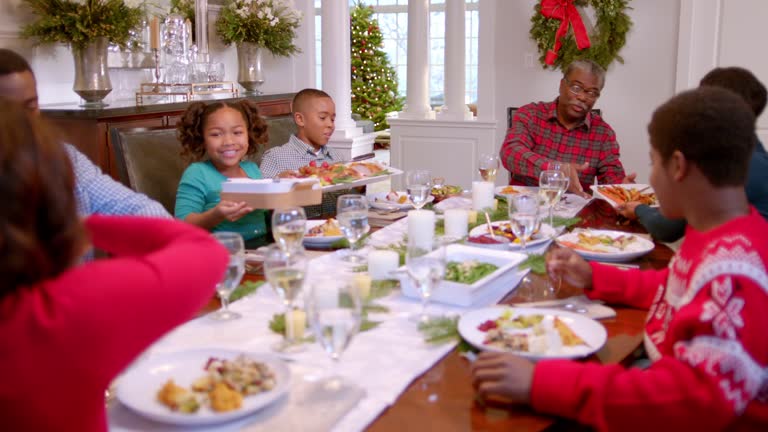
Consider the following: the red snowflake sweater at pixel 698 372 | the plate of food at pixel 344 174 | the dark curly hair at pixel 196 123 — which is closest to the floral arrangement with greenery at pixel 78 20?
the dark curly hair at pixel 196 123

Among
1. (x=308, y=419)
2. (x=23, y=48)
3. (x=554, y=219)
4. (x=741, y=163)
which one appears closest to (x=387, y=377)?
(x=308, y=419)

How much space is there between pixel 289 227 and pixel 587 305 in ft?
2.17

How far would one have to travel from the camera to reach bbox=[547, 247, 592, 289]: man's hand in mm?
1532

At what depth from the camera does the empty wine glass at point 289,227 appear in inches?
65.0

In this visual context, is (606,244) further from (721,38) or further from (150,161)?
(721,38)

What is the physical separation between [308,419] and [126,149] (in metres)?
1.84

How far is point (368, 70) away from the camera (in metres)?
9.64

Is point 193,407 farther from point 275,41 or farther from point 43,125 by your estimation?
point 275,41

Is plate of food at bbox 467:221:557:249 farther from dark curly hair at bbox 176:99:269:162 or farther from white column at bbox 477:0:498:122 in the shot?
white column at bbox 477:0:498:122

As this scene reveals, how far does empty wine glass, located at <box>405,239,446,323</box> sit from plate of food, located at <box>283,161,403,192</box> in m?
1.10

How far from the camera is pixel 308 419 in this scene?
103 centimetres

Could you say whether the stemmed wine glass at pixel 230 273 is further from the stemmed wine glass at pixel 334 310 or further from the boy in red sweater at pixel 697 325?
the boy in red sweater at pixel 697 325

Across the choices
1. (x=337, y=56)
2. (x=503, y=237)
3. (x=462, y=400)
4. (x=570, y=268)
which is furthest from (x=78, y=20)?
(x=462, y=400)

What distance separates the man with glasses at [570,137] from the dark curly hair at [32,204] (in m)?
2.42
